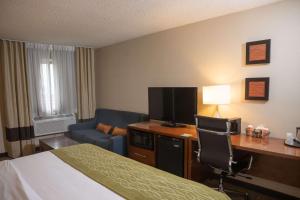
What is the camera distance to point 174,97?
3.23 metres

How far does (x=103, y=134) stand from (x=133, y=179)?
2.71m

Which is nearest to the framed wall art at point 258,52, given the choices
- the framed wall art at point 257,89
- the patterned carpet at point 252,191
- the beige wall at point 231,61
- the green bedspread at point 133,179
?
the beige wall at point 231,61

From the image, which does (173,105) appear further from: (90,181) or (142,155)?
(90,181)

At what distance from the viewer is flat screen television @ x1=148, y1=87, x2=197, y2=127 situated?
303 centimetres

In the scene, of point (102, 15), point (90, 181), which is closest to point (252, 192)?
point (90, 181)

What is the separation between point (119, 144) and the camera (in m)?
3.48

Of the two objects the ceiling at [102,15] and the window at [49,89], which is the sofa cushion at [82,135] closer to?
the window at [49,89]

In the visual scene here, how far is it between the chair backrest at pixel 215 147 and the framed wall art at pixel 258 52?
0.97m

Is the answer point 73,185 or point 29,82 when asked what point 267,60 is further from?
point 29,82

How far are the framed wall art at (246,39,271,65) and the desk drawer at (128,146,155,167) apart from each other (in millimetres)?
1883

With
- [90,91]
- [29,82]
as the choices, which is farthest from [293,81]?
[29,82]

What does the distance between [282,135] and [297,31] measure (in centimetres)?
117

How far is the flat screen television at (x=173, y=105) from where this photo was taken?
3.03 meters

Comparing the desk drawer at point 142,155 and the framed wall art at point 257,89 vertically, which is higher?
the framed wall art at point 257,89
